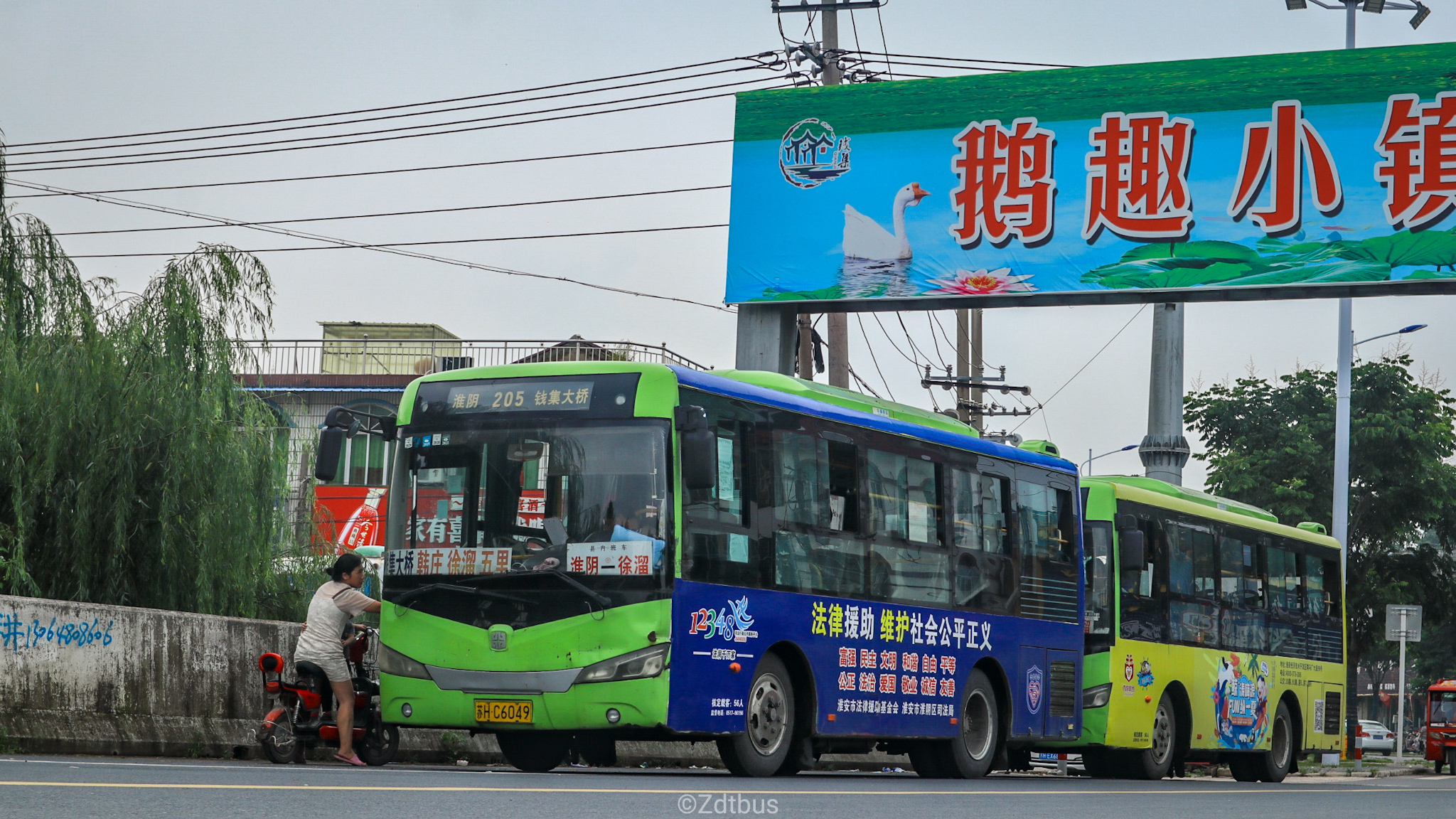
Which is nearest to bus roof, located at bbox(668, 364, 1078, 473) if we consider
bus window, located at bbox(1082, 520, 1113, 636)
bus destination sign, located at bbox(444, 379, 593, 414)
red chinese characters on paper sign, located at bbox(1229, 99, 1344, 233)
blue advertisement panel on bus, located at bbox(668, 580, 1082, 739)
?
bus destination sign, located at bbox(444, 379, 593, 414)

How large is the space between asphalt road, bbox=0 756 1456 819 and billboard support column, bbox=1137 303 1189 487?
1180 cm

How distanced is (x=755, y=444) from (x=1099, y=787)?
14.7 feet

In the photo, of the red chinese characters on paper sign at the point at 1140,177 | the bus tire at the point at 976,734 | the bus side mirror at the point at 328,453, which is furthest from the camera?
the red chinese characters on paper sign at the point at 1140,177

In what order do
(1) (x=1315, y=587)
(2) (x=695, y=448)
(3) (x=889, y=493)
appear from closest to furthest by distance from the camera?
(2) (x=695, y=448) < (3) (x=889, y=493) < (1) (x=1315, y=587)

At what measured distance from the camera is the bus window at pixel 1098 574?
18.8m

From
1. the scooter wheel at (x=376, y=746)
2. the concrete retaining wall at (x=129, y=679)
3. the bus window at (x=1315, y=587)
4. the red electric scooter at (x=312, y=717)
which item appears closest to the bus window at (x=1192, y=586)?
the bus window at (x=1315, y=587)

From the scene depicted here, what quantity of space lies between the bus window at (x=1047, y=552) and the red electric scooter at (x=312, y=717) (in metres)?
6.49

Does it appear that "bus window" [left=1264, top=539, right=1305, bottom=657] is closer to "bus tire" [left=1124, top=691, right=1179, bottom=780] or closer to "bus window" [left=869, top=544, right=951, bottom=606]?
"bus tire" [left=1124, top=691, right=1179, bottom=780]

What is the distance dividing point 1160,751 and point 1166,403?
786cm

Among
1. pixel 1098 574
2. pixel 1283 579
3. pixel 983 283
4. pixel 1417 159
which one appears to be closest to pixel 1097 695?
pixel 1098 574

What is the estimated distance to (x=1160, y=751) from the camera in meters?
19.6

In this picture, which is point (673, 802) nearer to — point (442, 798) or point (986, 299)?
point (442, 798)

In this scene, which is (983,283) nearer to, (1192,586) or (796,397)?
(1192,586)

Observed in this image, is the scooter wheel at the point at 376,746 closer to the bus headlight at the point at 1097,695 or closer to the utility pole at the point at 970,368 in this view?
the bus headlight at the point at 1097,695
